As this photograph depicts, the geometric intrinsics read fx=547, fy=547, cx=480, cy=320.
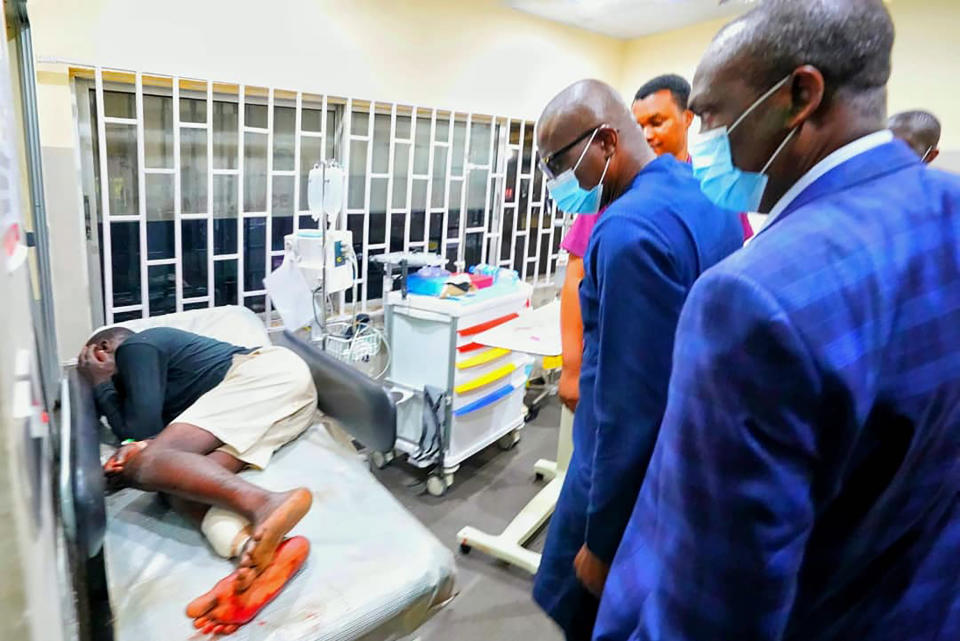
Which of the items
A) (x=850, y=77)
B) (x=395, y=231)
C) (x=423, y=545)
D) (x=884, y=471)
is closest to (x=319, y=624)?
(x=423, y=545)

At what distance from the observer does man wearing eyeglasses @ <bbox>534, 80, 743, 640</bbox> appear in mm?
926

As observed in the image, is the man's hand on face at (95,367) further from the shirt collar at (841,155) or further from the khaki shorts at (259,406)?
the shirt collar at (841,155)

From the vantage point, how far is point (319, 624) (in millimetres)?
1225

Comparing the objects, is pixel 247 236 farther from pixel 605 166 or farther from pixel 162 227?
pixel 605 166

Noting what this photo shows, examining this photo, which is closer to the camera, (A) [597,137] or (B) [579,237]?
(A) [597,137]

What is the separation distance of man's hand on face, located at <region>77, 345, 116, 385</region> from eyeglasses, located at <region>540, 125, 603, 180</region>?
64.8 inches

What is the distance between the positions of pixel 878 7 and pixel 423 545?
4.66 feet

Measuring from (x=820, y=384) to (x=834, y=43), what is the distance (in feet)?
1.18

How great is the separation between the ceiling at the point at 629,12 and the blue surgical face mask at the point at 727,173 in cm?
293

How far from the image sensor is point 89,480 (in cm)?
114

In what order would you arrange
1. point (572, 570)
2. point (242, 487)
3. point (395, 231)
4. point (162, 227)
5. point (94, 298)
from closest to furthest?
point (572, 570) < point (242, 487) < point (94, 298) < point (162, 227) < point (395, 231)

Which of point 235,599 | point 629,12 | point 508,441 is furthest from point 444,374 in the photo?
point 629,12

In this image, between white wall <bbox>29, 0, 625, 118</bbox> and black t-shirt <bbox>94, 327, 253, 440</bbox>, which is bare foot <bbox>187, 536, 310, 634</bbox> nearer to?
black t-shirt <bbox>94, 327, 253, 440</bbox>

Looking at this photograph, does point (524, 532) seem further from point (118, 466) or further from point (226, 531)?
point (118, 466)
